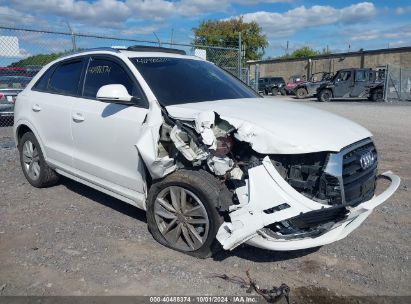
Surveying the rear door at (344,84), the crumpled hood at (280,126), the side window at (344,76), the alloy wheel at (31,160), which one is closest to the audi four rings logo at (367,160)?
the crumpled hood at (280,126)

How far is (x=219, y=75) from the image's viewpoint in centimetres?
491

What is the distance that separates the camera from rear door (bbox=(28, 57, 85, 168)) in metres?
4.69

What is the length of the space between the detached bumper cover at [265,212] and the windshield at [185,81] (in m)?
1.24

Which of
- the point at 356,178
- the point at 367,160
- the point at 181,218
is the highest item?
the point at 367,160

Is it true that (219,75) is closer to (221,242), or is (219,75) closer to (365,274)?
(221,242)

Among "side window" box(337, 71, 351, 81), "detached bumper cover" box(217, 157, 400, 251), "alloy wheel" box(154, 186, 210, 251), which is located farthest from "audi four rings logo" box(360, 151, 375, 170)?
"side window" box(337, 71, 351, 81)

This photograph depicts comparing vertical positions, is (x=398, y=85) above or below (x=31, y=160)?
above

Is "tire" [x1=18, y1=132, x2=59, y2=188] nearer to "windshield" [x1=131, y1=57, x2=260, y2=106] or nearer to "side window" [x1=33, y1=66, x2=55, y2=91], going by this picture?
"side window" [x1=33, y1=66, x2=55, y2=91]

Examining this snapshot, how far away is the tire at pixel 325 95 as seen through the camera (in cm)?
2535

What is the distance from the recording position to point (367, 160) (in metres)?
3.52

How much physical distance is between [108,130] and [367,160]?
247 centimetres

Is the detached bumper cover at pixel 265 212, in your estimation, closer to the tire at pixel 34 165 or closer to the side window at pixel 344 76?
the tire at pixel 34 165

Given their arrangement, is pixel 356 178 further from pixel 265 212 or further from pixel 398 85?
pixel 398 85

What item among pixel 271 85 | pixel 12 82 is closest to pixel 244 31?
pixel 271 85
